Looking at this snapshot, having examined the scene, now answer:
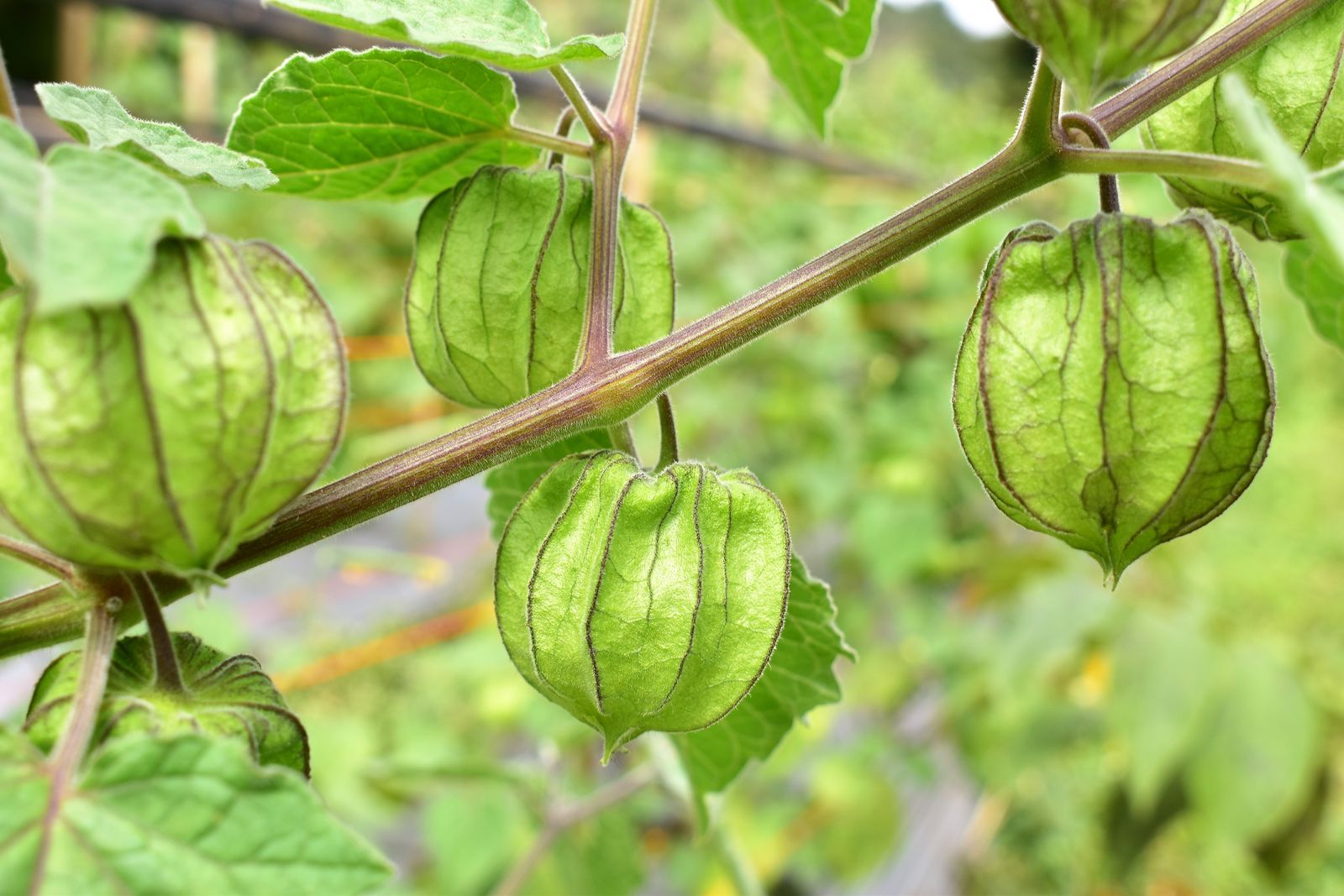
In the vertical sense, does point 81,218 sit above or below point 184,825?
above

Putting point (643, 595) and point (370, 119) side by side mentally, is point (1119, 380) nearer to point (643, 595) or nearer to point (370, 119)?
point (643, 595)

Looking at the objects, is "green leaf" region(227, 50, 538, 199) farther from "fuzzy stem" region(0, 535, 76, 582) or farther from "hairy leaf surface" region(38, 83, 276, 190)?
"fuzzy stem" region(0, 535, 76, 582)

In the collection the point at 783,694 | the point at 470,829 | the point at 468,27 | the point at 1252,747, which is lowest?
the point at 470,829

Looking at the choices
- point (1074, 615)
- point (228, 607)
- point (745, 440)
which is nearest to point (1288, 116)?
point (228, 607)

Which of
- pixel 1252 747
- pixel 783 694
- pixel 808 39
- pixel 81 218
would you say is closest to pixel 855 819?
pixel 1252 747

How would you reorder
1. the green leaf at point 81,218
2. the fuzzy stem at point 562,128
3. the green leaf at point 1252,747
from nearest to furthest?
the green leaf at point 81,218, the fuzzy stem at point 562,128, the green leaf at point 1252,747

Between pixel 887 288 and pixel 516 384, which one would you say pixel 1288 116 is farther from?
pixel 887 288

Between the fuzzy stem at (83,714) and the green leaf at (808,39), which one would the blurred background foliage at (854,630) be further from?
the fuzzy stem at (83,714)

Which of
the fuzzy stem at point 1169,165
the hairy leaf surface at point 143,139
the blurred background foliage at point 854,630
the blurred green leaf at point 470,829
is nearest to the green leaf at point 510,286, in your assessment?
the hairy leaf surface at point 143,139
